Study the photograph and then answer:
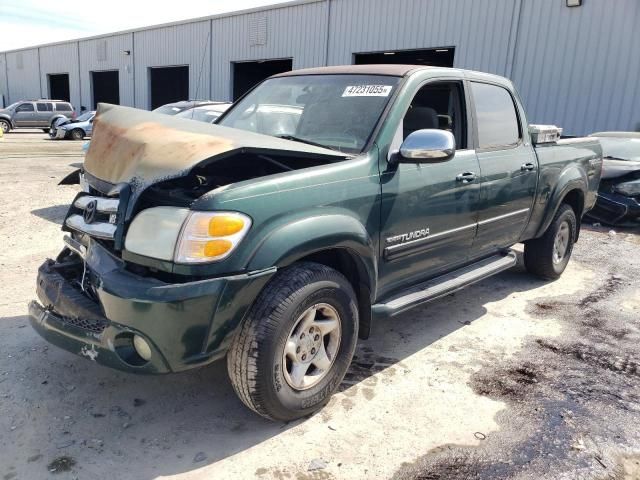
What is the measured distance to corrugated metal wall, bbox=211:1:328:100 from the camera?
18453 mm

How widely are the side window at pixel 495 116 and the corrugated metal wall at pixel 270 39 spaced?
14.7 m

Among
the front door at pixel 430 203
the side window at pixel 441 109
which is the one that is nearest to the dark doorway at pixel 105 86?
the side window at pixel 441 109

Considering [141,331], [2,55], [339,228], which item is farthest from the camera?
[2,55]

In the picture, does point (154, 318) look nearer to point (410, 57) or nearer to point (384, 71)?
point (384, 71)

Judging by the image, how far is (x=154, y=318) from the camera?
233 cm

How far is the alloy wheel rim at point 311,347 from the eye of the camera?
2.75 m

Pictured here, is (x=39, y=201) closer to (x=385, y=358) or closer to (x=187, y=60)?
(x=385, y=358)

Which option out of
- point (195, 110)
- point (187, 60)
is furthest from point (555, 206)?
point (187, 60)

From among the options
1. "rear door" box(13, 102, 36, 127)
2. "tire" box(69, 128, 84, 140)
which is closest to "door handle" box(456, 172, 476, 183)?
"tire" box(69, 128, 84, 140)

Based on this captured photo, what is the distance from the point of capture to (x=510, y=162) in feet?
14.1

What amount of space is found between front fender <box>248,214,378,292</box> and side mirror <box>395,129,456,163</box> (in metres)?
0.52

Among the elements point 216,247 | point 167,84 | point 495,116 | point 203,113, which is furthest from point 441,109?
point 167,84

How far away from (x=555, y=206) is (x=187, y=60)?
909 inches

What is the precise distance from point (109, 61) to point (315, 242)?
3215 cm
